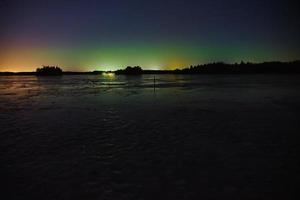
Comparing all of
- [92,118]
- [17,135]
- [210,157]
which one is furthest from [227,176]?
[92,118]

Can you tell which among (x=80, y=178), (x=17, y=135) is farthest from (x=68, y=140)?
(x=80, y=178)

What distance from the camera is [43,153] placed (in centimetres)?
823

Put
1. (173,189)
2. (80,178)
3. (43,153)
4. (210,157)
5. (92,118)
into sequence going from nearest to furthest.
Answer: (173,189), (80,178), (210,157), (43,153), (92,118)

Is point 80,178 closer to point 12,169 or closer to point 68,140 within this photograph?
point 12,169

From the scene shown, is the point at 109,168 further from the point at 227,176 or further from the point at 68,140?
the point at 68,140

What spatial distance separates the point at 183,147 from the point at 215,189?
319cm

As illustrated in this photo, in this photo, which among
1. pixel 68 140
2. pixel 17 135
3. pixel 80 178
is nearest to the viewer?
pixel 80 178

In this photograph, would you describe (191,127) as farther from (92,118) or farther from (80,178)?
(80,178)

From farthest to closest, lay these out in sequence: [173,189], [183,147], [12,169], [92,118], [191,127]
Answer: [92,118]
[191,127]
[183,147]
[12,169]
[173,189]

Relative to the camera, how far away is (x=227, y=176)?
630cm

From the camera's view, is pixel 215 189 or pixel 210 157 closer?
pixel 215 189

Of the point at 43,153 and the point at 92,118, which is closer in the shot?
the point at 43,153

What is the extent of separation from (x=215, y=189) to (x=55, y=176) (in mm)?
3714

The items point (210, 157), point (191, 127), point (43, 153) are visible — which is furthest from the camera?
point (191, 127)
